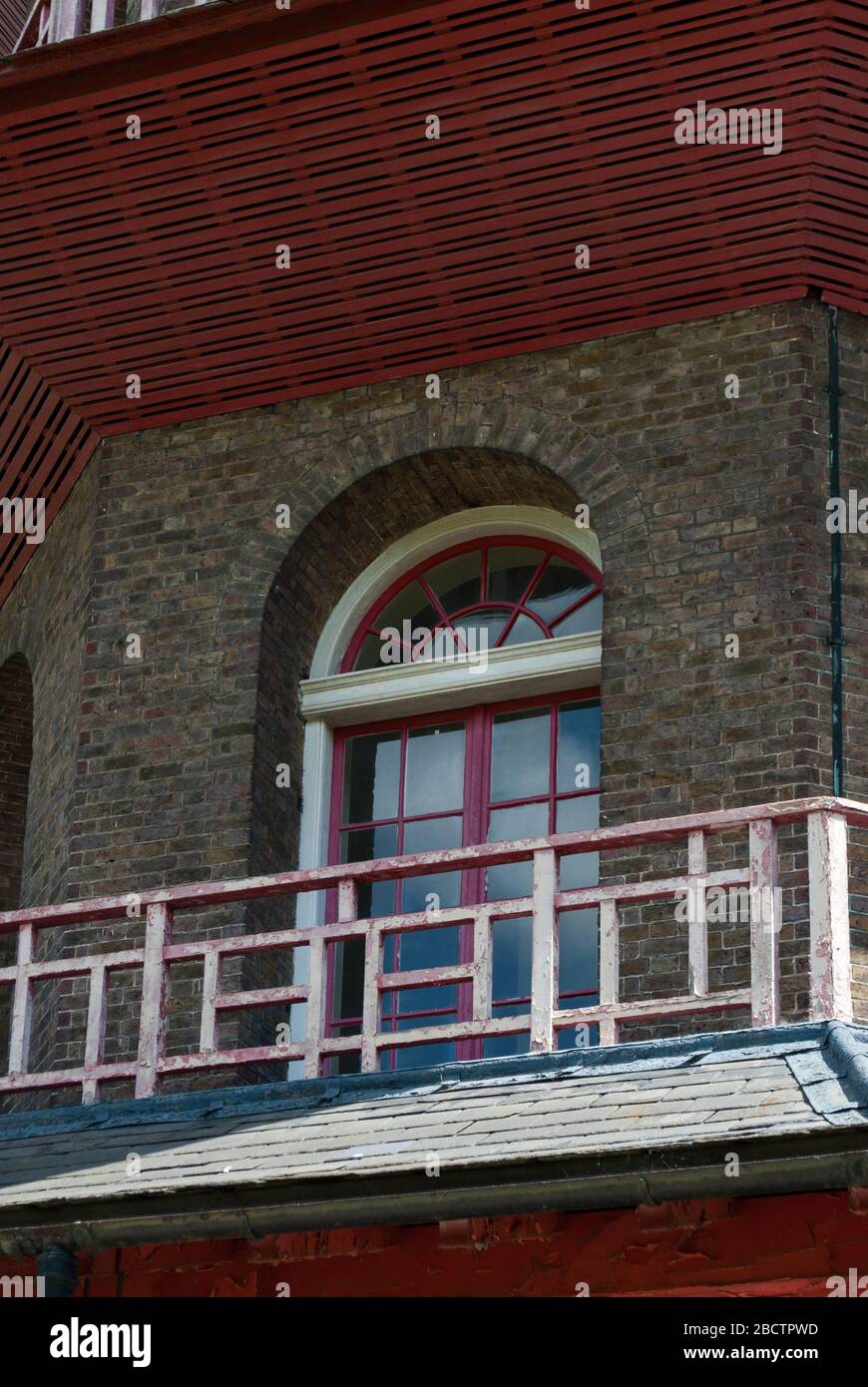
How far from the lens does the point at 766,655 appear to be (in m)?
13.6

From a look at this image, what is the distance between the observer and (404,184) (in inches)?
563

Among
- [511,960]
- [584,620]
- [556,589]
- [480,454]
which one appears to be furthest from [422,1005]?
[480,454]

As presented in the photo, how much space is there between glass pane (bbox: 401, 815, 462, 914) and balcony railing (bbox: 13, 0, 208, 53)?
435cm

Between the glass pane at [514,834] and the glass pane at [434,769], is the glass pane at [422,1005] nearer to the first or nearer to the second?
the glass pane at [514,834]

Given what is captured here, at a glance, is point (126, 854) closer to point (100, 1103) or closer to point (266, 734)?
point (266, 734)

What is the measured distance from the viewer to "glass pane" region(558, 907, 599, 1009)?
13.8 m

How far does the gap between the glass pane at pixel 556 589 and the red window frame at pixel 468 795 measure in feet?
1.62

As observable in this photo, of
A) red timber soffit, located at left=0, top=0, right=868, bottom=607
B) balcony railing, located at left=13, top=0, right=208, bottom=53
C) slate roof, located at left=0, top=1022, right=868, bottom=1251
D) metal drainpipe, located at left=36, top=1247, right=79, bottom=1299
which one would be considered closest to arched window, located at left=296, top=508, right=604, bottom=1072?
red timber soffit, located at left=0, top=0, right=868, bottom=607

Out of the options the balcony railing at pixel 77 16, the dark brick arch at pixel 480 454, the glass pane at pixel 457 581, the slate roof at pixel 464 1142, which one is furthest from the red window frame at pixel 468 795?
the balcony railing at pixel 77 16

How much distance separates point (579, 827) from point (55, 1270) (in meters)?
4.52

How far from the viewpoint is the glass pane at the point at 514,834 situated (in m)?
14.5

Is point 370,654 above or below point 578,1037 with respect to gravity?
above

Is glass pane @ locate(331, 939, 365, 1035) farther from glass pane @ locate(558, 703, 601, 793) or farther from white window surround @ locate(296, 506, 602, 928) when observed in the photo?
glass pane @ locate(558, 703, 601, 793)

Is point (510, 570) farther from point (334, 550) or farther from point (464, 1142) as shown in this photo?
point (464, 1142)
